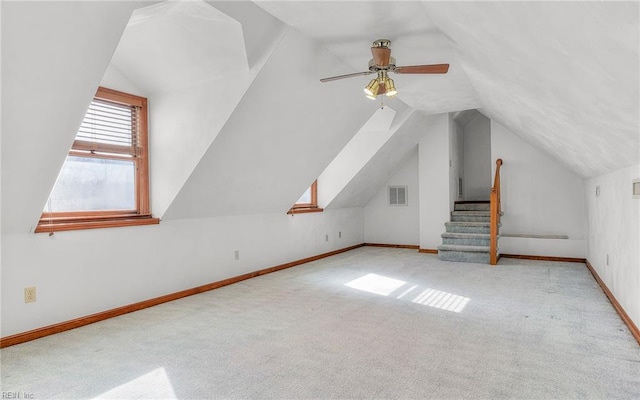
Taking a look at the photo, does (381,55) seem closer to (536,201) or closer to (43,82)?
(43,82)

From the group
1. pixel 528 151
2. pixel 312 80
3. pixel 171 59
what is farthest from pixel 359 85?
pixel 528 151

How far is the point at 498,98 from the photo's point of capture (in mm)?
4398

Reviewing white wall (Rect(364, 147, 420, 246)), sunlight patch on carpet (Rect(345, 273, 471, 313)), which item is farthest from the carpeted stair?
sunlight patch on carpet (Rect(345, 273, 471, 313))

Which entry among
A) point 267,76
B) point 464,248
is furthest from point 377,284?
point 267,76

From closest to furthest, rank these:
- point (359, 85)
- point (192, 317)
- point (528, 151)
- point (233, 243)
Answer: point (192, 317), point (359, 85), point (233, 243), point (528, 151)

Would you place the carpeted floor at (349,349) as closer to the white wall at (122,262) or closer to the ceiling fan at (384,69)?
the white wall at (122,262)

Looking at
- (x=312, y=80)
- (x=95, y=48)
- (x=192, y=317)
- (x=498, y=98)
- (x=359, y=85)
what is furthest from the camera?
(x=359, y=85)

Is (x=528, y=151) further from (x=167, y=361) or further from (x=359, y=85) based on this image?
Answer: (x=167, y=361)

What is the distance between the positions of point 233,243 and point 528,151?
17.8 feet

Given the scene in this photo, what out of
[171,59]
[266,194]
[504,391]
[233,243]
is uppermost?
[171,59]

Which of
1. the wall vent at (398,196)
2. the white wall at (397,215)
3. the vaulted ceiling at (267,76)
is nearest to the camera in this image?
the vaulted ceiling at (267,76)

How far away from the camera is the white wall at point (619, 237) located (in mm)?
3088

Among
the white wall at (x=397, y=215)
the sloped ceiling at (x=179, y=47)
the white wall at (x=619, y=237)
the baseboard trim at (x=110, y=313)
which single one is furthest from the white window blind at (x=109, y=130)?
the white wall at (x=397, y=215)

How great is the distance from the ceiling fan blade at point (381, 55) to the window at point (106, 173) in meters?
2.52
